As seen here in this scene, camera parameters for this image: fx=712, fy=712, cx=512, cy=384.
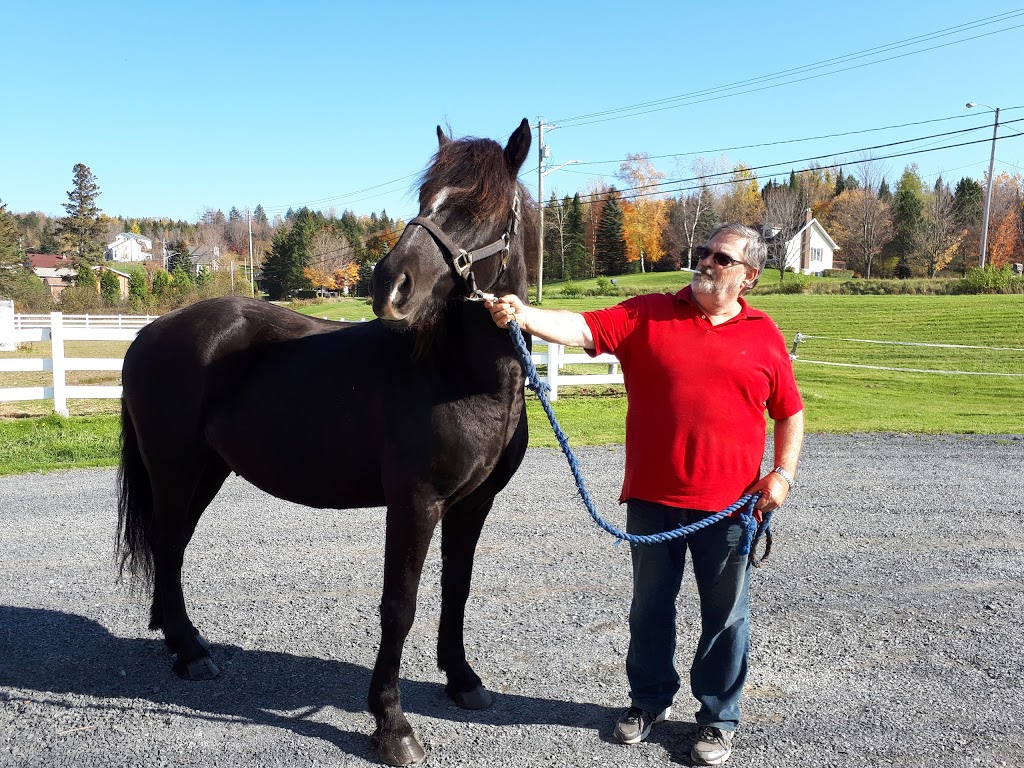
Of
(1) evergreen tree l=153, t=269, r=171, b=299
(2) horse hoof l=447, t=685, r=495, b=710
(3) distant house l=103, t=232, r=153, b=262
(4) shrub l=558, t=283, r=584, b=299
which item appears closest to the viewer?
(2) horse hoof l=447, t=685, r=495, b=710

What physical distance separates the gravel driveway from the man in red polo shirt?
13.0 inches

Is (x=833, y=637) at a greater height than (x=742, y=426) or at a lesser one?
lesser

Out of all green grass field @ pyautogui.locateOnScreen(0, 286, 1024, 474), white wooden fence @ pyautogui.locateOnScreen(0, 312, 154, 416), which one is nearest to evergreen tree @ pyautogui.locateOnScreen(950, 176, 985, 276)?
green grass field @ pyautogui.locateOnScreen(0, 286, 1024, 474)

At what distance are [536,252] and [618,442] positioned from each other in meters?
7.02

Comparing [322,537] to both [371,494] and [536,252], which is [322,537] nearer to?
[371,494]

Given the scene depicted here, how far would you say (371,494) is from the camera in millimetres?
3139

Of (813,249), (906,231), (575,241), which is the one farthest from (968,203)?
(575,241)

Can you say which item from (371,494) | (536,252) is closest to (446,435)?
(371,494)

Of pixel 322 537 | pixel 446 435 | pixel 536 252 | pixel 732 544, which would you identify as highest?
pixel 536 252

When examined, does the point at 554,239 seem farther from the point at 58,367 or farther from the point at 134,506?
the point at 134,506

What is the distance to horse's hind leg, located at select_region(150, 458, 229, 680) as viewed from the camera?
351 cm

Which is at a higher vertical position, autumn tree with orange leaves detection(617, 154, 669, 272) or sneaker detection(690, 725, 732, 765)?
autumn tree with orange leaves detection(617, 154, 669, 272)

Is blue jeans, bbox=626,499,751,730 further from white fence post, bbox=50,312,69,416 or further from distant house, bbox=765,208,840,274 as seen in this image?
distant house, bbox=765,208,840,274

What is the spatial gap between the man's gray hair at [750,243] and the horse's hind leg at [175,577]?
2.79 metres
